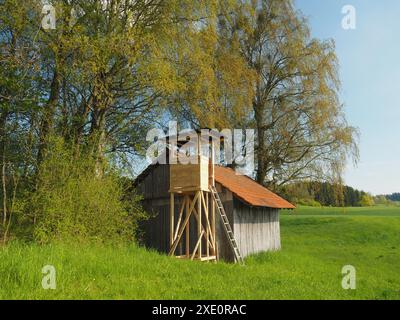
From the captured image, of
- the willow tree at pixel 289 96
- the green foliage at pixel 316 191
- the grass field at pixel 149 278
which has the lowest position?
the grass field at pixel 149 278

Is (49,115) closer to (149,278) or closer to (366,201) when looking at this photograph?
(149,278)

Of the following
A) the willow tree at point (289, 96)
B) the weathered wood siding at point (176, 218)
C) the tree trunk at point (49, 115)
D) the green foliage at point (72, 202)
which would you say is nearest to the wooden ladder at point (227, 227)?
the weathered wood siding at point (176, 218)

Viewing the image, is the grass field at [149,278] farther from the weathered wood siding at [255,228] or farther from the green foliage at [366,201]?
the green foliage at [366,201]

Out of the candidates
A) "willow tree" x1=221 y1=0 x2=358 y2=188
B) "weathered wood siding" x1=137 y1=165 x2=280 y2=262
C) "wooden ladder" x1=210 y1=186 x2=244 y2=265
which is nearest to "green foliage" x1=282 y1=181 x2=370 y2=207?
"willow tree" x1=221 y1=0 x2=358 y2=188

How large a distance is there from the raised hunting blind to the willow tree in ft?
22.3

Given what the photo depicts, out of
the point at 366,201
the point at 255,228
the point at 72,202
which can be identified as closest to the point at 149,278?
the point at 72,202

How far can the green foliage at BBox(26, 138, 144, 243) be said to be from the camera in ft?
37.6

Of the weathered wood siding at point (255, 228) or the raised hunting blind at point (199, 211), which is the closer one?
the raised hunting blind at point (199, 211)

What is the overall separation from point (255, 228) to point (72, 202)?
9.37 meters

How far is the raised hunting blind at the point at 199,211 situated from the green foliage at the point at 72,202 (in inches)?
112

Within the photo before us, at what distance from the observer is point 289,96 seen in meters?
25.6

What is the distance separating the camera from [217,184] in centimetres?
1684

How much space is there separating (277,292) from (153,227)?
9183mm

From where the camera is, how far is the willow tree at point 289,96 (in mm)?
24688
